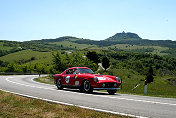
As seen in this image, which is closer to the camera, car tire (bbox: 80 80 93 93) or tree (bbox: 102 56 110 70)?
car tire (bbox: 80 80 93 93)

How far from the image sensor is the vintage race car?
11492mm

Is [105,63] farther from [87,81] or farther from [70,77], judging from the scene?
[87,81]

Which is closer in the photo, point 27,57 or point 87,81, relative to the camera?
point 87,81

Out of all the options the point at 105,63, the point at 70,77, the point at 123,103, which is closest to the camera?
the point at 123,103

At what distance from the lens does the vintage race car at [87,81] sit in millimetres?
11492

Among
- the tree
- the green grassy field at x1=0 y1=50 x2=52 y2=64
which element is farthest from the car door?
the green grassy field at x1=0 y1=50 x2=52 y2=64

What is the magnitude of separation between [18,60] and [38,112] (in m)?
174

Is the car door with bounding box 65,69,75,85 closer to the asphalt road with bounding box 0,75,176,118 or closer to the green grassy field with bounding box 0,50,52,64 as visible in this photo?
the asphalt road with bounding box 0,75,176,118

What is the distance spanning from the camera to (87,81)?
1207 centimetres

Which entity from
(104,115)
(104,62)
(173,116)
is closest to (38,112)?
(104,115)

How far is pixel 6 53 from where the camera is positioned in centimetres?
19488

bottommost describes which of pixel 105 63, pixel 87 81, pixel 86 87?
pixel 105 63

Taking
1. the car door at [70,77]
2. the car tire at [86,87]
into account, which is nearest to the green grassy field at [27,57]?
the car door at [70,77]

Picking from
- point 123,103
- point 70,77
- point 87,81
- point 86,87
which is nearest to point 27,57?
point 70,77
